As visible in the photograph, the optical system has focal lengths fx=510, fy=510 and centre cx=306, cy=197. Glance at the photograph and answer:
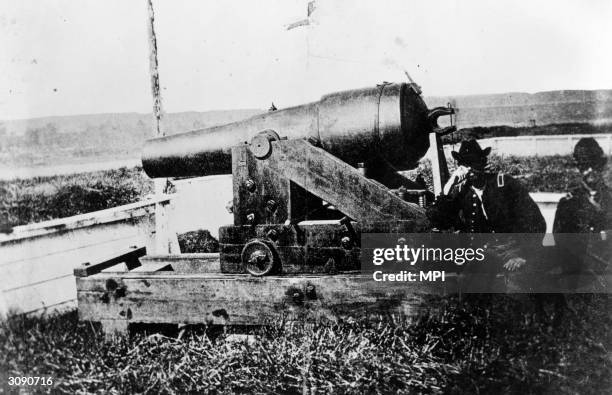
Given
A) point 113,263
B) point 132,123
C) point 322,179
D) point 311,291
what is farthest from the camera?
point 132,123

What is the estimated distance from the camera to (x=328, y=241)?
12.5 feet

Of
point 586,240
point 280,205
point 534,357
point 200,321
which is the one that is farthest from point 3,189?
point 586,240

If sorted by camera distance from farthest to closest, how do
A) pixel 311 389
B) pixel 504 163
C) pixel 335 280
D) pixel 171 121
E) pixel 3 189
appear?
1. pixel 171 121
2. pixel 504 163
3. pixel 3 189
4. pixel 335 280
5. pixel 311 389

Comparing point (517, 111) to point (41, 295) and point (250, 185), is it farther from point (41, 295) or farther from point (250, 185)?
point (41, 295)

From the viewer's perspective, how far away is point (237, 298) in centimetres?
379

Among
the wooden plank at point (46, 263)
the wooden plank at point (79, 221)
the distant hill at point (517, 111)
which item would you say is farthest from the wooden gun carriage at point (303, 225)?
the distant hill at point (517, 111)

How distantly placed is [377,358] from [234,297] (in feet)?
3.68

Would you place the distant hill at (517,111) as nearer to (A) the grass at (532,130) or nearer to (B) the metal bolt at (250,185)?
(A) the grass at (532,130)

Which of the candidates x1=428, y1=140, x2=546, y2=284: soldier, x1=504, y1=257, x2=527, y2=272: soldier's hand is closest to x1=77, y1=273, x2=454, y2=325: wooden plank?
x1=504, y1=257, x2=527, y2=272: soldier's hand

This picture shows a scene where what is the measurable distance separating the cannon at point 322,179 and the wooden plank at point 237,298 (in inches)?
6.9

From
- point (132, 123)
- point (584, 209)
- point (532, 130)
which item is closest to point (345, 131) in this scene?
point (584, 209)

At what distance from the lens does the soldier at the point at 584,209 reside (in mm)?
4086

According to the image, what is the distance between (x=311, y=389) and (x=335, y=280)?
0.75 m

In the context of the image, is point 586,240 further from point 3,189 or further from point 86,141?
point 86,141
